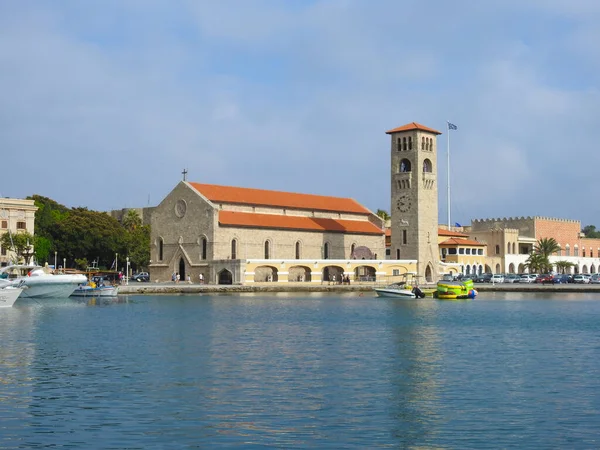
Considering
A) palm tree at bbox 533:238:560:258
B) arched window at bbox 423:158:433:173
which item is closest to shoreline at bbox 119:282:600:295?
arched window at bbox 423:158:433:173

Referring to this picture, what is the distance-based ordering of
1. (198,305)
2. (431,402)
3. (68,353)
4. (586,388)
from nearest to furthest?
1. (431,402)
2. (586,388)
3. (68,353)
4. (198,305)

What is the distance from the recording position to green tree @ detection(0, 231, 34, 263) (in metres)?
85.9

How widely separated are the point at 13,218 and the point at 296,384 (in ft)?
248

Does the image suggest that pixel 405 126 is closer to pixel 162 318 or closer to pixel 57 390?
pixel 162 318

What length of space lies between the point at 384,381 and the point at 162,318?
2469 centimetres

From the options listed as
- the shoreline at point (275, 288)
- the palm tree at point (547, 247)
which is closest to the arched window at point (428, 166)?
the shoreline at point (275, 288)

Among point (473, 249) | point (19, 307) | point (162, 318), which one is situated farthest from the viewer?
point (473, 249)

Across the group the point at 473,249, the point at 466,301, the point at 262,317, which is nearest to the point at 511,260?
the point at 473,249

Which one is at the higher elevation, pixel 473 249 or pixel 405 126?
pixel 405 126

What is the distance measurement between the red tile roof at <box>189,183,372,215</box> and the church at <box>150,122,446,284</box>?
6.2 inches

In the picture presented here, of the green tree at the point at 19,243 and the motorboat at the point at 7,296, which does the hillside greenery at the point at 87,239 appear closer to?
the green tree at the point at 19,243

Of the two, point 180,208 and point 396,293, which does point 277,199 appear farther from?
point 396,293

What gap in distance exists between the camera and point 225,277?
84375 mm

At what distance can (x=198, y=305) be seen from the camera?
58.8m
